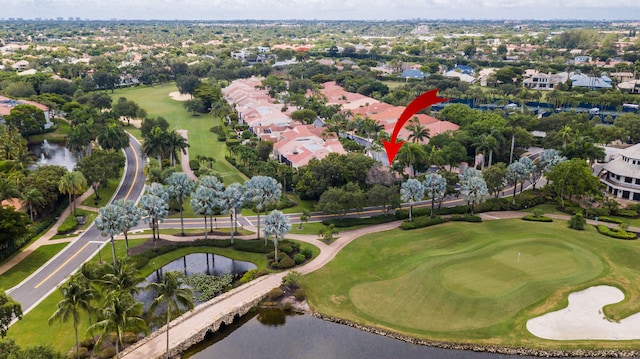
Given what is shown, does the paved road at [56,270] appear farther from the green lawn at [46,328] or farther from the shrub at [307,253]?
the shrub at [307,253]

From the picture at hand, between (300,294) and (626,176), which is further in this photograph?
(626,176)

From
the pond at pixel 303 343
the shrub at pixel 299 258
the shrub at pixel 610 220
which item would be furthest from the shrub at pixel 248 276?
the shrub at pixel 610 220

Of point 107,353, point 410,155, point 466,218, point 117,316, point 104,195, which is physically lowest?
point 107,353

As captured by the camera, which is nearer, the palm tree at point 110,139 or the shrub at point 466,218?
the shrub at point 466,218

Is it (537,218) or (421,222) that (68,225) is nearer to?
(421,222)

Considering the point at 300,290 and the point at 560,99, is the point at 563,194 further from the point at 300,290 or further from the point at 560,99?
the point at 560,99

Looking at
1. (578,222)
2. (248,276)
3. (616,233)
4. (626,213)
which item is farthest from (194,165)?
(626,213)
